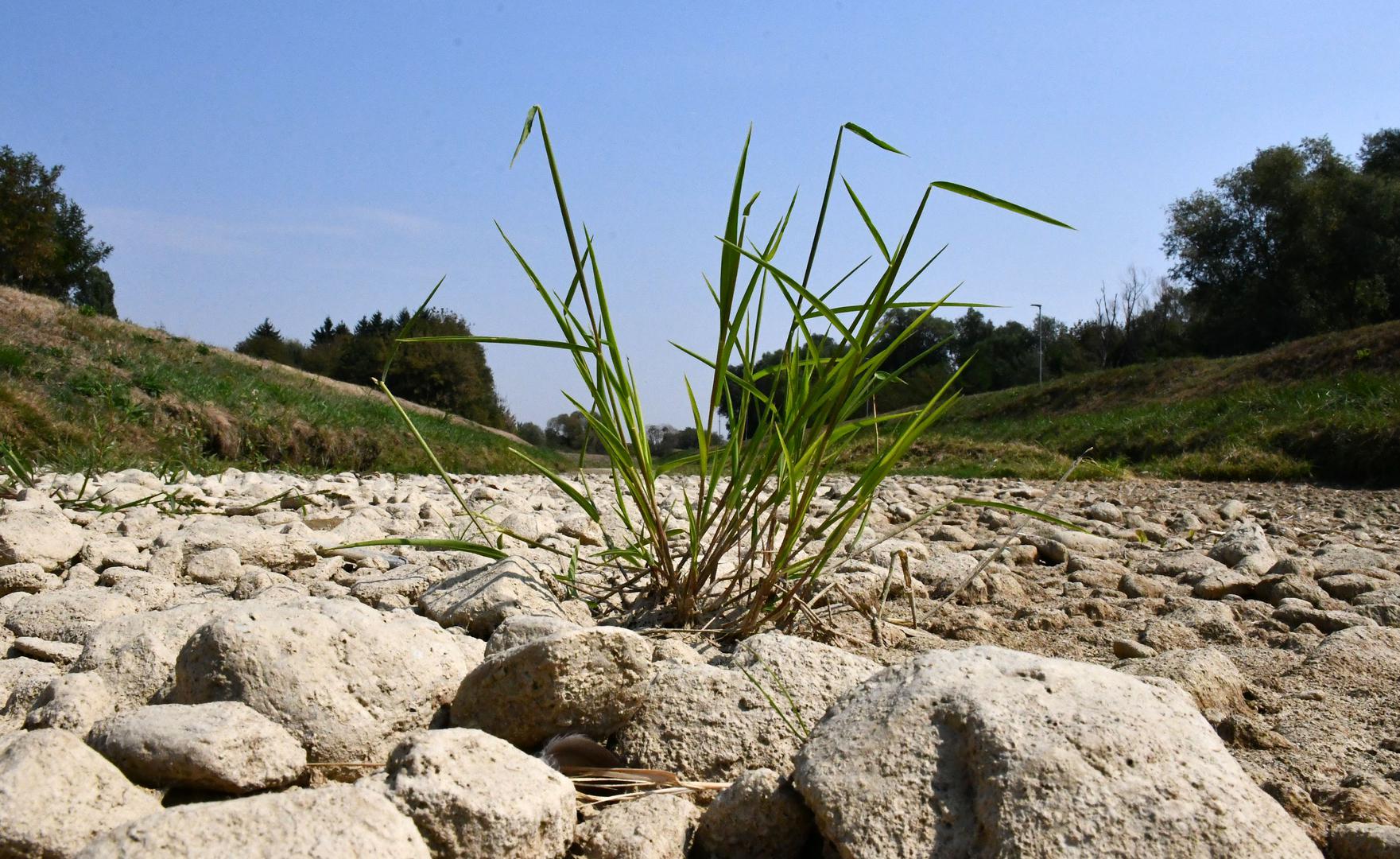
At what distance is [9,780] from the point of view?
0.93 meters

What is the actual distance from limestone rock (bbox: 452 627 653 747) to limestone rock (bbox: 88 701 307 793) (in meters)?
0.24

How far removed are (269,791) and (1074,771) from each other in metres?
0.91

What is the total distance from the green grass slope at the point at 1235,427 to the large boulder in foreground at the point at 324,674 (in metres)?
6.95

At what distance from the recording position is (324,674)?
4.16ft

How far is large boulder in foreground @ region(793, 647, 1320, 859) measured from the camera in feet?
3.04

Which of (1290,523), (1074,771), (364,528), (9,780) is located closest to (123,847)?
(9,780)

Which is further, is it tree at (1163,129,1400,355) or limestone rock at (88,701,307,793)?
tree at (1163,129,1400,355)

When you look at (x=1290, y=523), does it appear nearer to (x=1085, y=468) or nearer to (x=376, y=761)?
(x=1085, y=468)

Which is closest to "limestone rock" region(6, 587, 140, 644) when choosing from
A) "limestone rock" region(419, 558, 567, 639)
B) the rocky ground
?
the rocky ground

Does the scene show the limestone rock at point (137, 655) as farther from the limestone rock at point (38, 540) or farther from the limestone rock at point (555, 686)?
the limestone rock at point (38, 540)

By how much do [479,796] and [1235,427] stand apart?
10107 millimetres

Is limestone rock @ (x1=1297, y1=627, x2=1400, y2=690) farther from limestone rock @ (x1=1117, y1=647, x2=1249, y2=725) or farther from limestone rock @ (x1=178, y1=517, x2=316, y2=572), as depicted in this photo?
limestone rock @ (x1=178, y1=517, x2=316, y2=572)

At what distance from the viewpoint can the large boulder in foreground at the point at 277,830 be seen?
827mm

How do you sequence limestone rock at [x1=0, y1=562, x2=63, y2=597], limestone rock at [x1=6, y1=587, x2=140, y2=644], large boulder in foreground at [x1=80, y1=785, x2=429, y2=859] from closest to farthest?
1. large boulder in foreground at [x1=80, y1=785, x2=429, y2=859]
2. limestone rock at [x1=6, y1=587, x2=140, y2=644]
3. limestone rock at [x1=0, y1=562, x2=63, y2=597]
